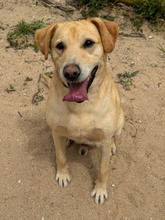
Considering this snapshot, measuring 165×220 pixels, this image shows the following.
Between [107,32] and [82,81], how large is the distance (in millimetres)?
564

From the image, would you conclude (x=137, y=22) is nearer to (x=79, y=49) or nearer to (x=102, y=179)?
(x=79, y=49)

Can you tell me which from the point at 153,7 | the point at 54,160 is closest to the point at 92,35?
the point at 54,160

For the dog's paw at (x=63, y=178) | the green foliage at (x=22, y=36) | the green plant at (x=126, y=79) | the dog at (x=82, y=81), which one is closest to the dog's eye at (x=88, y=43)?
the dog at (x=82, y=81)

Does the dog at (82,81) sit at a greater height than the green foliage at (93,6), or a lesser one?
greater

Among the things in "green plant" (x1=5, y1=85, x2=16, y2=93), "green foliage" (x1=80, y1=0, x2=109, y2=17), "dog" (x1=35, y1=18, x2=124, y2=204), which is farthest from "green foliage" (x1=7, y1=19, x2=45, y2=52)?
"dog" (x1=35, y1=18, x2=124, y2=204)

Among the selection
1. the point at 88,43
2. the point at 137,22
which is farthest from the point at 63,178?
the point at 137,22

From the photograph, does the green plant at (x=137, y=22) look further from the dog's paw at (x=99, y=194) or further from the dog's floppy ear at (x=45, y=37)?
the dog's paw at (x=99, y=194)

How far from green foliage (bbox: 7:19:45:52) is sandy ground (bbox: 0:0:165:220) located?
0.45ft

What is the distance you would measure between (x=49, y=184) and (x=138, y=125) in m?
1.70

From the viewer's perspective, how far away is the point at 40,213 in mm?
2871

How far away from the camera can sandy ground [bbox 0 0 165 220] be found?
9.58 feet

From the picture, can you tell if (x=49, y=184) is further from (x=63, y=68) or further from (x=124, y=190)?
(x=63, y=68)

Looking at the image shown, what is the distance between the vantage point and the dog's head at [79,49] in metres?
2.14

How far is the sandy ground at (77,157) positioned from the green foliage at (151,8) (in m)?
1.22
